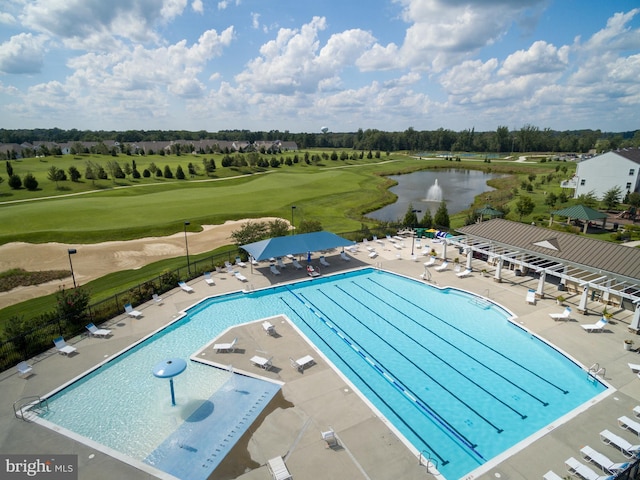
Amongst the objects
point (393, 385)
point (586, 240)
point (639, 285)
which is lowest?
point (393, 385)

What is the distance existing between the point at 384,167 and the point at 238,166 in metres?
45.8

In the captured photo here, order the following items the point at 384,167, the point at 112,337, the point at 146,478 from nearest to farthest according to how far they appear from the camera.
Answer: the point at 146,478 → the point at 112,337 → the point at 384,167

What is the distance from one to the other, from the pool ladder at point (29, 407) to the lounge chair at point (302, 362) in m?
10.3

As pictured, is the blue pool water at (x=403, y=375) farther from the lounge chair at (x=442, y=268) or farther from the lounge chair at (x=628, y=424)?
the lounge chair at (x=442, y=268)

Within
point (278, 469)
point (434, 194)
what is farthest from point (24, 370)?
point (434, 194)

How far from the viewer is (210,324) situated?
22.4 m

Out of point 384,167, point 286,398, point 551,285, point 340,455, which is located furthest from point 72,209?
point 384,167

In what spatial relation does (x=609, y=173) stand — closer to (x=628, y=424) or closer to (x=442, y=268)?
(x=442, y=268)

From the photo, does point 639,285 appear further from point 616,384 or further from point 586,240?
point 616,384

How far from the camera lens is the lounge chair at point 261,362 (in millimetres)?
17398

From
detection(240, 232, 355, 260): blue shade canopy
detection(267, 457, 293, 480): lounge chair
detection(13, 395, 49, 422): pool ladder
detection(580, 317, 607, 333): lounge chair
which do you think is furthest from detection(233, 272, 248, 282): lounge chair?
detection(580, 317, 607, 333): lounge chair

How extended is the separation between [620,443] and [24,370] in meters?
24.7

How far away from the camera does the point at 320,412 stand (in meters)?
14.6

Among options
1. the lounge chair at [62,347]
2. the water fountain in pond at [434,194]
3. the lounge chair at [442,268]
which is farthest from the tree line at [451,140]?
the lounge chair at [62,347]
